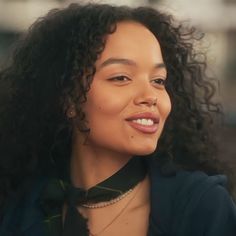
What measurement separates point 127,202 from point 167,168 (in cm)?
19

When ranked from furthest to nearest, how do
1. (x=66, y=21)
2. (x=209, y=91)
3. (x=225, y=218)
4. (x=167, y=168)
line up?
(x=209, y=91) → (x=66, y=21) → (x=167, y=168) → (x=225, y=218)

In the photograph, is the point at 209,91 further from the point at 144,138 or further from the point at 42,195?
the point at 42,195

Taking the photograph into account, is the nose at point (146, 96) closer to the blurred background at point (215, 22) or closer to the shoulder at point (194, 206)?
the shoulder at point (194, 206)

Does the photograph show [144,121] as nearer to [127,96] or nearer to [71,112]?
[127,96]

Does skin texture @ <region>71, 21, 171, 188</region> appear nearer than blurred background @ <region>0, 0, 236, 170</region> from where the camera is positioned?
Yes

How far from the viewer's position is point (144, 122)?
7.00ft

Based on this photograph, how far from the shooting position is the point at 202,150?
2365mm

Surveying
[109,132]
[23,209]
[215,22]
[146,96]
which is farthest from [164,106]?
[215,22]

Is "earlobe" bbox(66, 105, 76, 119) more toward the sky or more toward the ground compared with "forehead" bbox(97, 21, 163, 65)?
more toward the ground

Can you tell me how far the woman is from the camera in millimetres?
2127

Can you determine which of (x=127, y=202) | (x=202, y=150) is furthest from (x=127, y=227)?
(x=202, y=150)

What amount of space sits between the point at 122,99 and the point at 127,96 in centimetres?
2

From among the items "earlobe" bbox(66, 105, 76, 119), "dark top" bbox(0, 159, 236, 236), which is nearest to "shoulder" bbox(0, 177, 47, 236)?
"dark top" bbox(0, 159, 236, 236)

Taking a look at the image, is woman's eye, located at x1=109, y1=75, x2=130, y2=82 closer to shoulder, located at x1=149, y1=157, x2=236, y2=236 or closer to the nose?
the nose
